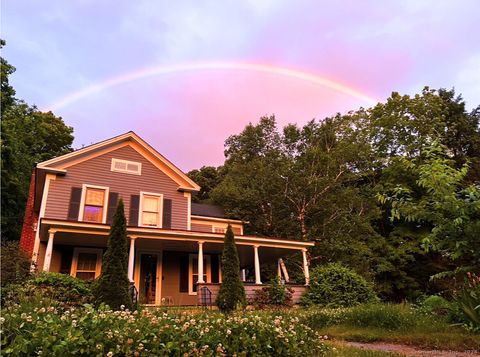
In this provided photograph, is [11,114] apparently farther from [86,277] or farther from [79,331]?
[79,331]

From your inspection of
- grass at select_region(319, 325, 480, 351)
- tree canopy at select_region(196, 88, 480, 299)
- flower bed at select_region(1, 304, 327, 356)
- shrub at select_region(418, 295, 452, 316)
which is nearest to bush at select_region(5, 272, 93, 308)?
flower bed at select_region(1, 304, 327, 356)

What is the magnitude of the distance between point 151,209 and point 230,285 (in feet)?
20.1

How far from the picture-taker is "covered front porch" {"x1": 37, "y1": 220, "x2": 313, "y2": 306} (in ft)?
46.9

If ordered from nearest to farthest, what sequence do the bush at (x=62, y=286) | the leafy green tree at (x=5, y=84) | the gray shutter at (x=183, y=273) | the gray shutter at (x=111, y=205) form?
the bush at (x=62, y=286), the gray shutter at (x=111, y=205), the gray shutter at (x=183, y=273), the leafy green tree at (x=5, y=84)

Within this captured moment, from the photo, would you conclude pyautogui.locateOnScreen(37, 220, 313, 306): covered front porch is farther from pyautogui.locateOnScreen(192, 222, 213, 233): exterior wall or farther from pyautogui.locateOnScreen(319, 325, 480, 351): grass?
pyautogui.locateOnScreen(319, 325, 480, 351): grass

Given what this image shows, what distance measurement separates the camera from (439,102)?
98.1ft

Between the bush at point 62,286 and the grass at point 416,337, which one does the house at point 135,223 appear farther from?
the grass at point 416,337

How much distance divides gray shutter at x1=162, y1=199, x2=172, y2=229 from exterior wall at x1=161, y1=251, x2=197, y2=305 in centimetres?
143

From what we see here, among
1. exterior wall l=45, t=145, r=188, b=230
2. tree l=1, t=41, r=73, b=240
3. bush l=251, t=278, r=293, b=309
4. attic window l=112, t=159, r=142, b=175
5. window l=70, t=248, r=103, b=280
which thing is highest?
tree l=1, t=41, r=73, b=240

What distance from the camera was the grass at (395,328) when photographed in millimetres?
6703

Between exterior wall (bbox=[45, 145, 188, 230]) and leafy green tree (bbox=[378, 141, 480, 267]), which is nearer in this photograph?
leafy green tree (bbox=[378, 141, 480, 267])

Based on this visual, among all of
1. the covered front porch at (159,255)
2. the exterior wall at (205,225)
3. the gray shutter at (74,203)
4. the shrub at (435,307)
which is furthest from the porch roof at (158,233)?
the shrub at (435,307)

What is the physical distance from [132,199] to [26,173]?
14.1 m

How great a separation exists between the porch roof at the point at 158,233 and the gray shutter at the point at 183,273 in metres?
2.53
